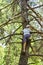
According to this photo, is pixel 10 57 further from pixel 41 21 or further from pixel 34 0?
pixel 41 21

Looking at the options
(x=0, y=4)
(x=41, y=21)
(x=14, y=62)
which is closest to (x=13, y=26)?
(x=0, y=4)

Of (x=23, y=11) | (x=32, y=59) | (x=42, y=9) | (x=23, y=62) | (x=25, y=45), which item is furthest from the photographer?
(x=42, y=9)

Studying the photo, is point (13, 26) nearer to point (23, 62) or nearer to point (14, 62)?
point (14, 62)

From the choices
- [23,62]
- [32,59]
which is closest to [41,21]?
[23,62]

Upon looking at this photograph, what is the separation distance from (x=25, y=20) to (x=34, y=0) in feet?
6.78

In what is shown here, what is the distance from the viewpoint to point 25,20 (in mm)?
2723

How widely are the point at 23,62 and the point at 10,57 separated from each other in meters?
2.23

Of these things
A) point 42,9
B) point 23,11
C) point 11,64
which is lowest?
point 11,64

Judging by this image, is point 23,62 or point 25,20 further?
point 23,62

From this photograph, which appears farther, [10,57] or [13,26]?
[10,57]

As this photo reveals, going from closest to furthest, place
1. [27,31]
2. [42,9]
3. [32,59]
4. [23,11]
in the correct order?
1. [27,31]
2. [23,11]
3. [32,59]
4. [42,9]

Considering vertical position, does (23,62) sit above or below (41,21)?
below

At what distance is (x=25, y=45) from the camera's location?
2.24m

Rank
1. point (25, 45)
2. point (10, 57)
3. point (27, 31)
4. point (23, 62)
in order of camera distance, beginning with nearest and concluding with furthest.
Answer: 1. point (25, 45)
2. point (27, 31)
3. point (23, 62)
4. point (10, 57)
